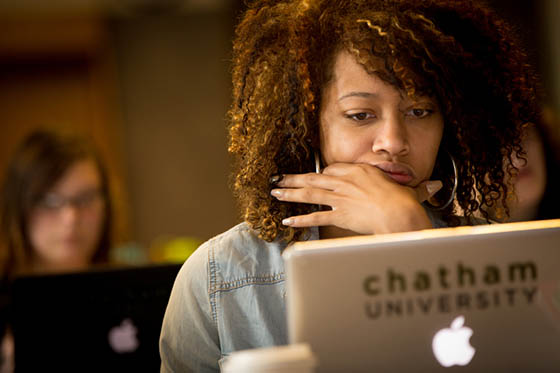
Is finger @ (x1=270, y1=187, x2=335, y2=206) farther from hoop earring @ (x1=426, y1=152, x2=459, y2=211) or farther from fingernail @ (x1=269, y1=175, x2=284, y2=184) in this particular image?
hoop earring @ (x1=426, y1=152, x2=459, y2=211)

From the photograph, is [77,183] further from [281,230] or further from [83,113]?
[83,113]

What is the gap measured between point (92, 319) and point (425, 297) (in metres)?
0.71

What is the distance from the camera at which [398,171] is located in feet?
3.67

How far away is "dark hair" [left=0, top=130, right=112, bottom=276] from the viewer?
222 cm

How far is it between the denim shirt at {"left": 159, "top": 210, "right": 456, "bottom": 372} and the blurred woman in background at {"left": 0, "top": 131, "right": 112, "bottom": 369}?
1.20m

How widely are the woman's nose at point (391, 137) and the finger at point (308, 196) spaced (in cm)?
12

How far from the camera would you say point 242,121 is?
124 centimetres

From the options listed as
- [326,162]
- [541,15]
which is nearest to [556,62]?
[541,15]

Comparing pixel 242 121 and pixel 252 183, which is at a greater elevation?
pixel 242 121

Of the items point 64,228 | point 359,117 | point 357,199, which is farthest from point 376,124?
point 64,228

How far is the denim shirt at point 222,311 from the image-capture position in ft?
3.65

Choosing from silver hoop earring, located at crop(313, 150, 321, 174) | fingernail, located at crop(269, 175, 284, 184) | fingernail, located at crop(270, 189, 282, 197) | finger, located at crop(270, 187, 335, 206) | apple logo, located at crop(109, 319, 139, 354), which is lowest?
apple logo, located at crop(109, 319, 139, 354)

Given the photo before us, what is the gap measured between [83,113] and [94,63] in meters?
0.38

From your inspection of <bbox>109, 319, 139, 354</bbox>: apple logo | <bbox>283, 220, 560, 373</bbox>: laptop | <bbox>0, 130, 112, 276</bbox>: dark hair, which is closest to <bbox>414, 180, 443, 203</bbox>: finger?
<bbox>283, 220, 560, 373</bbox>: laptop
